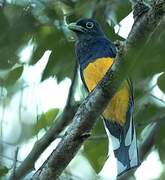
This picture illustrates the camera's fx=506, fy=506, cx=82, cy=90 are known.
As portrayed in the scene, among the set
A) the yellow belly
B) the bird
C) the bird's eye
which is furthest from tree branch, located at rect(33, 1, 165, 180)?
the bird's eye

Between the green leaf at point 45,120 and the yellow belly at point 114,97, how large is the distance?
49 cm

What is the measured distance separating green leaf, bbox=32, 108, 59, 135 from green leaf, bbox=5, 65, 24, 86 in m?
0.61

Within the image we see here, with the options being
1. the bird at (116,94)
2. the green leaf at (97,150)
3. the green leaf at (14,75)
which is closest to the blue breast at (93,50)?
the bird at (116,94)

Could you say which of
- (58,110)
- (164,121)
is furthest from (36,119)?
(164,121)

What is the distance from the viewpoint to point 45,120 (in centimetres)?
342

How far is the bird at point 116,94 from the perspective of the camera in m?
3.22

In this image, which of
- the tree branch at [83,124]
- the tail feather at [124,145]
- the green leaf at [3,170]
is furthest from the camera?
the tail feather at [124,145]

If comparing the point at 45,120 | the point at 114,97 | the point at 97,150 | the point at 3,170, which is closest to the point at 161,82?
the point at 97,150

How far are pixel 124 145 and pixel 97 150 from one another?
59cm

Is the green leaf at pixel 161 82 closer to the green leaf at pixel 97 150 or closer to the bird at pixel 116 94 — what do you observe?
the green leaf at pixel 97 150

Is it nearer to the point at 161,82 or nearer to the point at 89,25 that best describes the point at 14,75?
the point at 161,82

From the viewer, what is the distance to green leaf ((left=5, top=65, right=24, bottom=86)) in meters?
2.62

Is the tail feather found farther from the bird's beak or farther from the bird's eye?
the bird's eye

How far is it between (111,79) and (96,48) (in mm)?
2379
